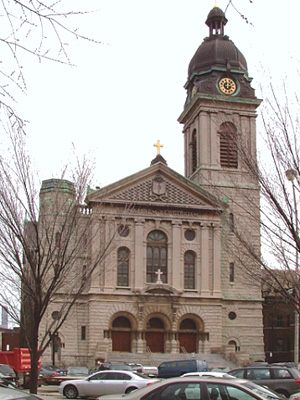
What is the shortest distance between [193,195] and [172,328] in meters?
10.3

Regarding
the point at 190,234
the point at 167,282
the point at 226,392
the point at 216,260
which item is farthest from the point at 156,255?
the point at 226,392

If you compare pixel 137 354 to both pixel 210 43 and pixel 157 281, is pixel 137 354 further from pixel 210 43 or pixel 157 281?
pixel 210 43

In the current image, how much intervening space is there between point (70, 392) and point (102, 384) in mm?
1340

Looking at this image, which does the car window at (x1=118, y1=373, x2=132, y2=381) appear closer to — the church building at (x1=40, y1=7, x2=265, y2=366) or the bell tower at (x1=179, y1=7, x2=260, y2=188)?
the church building at (x1=40, y1=7, x2=265, y2=366)

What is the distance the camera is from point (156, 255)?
52562mm

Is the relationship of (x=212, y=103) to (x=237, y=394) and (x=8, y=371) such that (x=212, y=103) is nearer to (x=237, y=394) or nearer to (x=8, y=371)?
(x=8, y=371)

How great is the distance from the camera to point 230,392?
1200cm

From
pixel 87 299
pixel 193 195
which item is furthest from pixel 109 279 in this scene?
pixel 193 195

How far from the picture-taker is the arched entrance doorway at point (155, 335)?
5083 cm

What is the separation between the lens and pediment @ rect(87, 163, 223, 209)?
52178 mm

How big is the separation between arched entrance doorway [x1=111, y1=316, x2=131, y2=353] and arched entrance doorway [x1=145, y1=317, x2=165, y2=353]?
1405 millimetres

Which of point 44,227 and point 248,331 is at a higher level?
point 44,227

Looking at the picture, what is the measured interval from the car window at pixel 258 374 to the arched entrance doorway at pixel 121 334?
2726 cm

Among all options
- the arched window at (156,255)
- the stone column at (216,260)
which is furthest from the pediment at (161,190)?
the arched window at (156,255)
